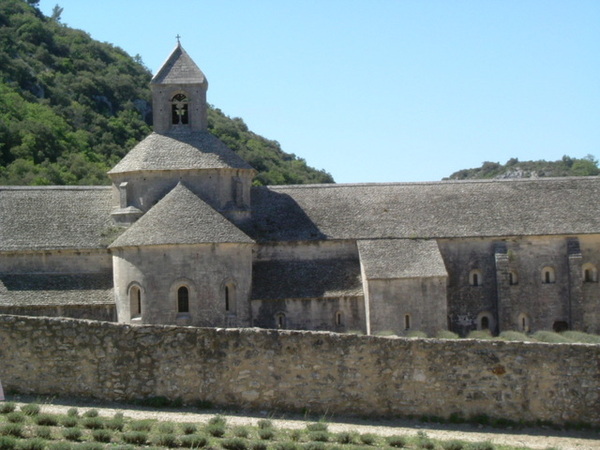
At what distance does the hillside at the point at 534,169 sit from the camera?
4456 inches

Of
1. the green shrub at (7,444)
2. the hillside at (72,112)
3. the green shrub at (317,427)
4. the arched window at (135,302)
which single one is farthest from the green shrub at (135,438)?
the hillside at (72,112)

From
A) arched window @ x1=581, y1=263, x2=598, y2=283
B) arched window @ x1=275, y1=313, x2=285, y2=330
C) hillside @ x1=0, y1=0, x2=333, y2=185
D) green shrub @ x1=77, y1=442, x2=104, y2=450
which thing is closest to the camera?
green shrub @ x1=77, y1=442, x2=104, y2=450

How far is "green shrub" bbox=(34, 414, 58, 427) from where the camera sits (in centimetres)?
1734

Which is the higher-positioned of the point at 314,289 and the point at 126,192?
the point at 126,192

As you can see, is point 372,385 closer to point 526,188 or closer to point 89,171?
point 526,188

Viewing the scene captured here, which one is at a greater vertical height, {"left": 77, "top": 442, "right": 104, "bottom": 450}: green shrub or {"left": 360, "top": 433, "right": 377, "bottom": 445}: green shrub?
{"left": 77, "top": 442, "right": 104, "bottom": 450}: green shrub

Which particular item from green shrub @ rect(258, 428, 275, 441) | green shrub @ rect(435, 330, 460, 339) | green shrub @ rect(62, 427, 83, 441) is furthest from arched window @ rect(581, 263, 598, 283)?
green shrub @ rect(62, 427, 83, 441)

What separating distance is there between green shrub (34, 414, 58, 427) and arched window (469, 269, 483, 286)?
28.9 metres

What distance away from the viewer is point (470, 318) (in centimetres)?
4347

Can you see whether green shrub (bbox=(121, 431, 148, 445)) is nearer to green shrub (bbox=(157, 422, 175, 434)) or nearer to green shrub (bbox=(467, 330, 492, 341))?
green shrub (bbox=(157, 422, 175, 434))

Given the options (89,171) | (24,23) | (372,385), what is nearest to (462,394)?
(372,385)

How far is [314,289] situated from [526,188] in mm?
12385

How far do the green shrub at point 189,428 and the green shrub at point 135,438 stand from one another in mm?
843

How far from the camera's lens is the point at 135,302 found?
3853cm
